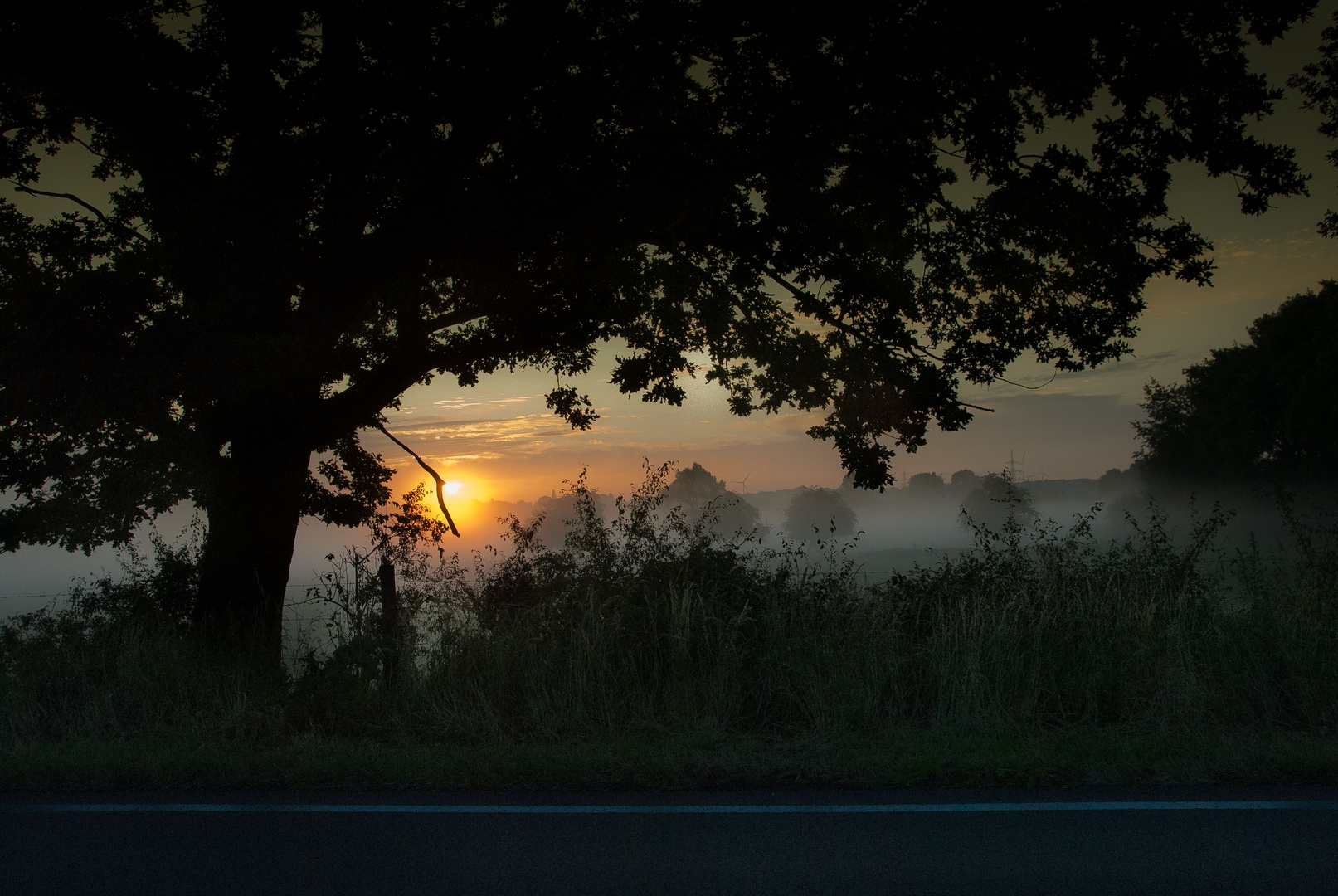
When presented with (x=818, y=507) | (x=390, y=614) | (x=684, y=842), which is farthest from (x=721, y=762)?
(x=818, y=507)

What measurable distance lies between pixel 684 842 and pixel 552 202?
317 inches

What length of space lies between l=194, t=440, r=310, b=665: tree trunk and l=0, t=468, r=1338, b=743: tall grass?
71.8 inches

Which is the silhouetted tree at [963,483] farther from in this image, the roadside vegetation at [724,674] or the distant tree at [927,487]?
the roadside vegetation at [724,674]

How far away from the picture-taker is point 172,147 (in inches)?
438

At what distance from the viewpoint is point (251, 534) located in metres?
12.3

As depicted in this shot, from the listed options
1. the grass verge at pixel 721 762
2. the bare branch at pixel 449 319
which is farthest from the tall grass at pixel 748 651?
the bare branch at pixel 449 319

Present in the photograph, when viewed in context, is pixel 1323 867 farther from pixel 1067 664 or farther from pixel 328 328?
pixel 328 328

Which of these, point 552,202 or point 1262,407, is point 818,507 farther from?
point 552,202

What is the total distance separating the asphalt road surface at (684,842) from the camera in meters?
4.45

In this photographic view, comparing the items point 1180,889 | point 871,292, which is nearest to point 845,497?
point 871,292

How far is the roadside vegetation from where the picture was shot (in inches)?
256

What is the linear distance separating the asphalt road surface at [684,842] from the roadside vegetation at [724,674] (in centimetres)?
50

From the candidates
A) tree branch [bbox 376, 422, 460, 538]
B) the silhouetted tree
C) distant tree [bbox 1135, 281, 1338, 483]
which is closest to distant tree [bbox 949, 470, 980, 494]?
the silhouetted tree

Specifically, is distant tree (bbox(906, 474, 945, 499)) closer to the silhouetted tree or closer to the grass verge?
the silhouetted tree
